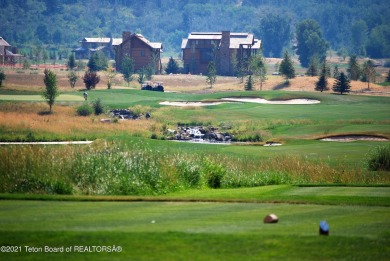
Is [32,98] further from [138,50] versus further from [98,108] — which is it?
[138,50]

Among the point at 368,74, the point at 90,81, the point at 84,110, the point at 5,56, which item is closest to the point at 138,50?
the point at 5,56

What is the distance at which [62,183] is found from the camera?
30469 mm

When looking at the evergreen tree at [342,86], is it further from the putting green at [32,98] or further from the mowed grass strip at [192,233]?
the mowed grass strip at [192,233]

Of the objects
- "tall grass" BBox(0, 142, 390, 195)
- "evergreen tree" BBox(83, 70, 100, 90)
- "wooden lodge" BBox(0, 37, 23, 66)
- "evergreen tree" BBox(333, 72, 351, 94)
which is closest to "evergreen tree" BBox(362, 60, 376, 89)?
"evergreen tree" BBox(333, 72, 351, 94)

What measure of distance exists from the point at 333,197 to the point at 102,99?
70380 millimetres

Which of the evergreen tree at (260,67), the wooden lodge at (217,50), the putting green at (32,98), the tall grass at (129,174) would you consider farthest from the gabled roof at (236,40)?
Answer: the tall grass at (129,174)

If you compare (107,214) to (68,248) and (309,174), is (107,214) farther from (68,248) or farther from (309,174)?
(309,174)

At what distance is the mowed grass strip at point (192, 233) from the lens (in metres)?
18.7

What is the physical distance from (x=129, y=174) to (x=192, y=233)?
13830 mm

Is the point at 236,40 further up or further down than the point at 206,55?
further up

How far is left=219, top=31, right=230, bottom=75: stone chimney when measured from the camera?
157375 millimetres

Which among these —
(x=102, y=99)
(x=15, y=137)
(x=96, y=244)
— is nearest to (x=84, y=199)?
(x=96, y=244)

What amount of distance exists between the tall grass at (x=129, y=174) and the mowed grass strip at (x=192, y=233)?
278 inches

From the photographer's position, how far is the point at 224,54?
158500 mm
